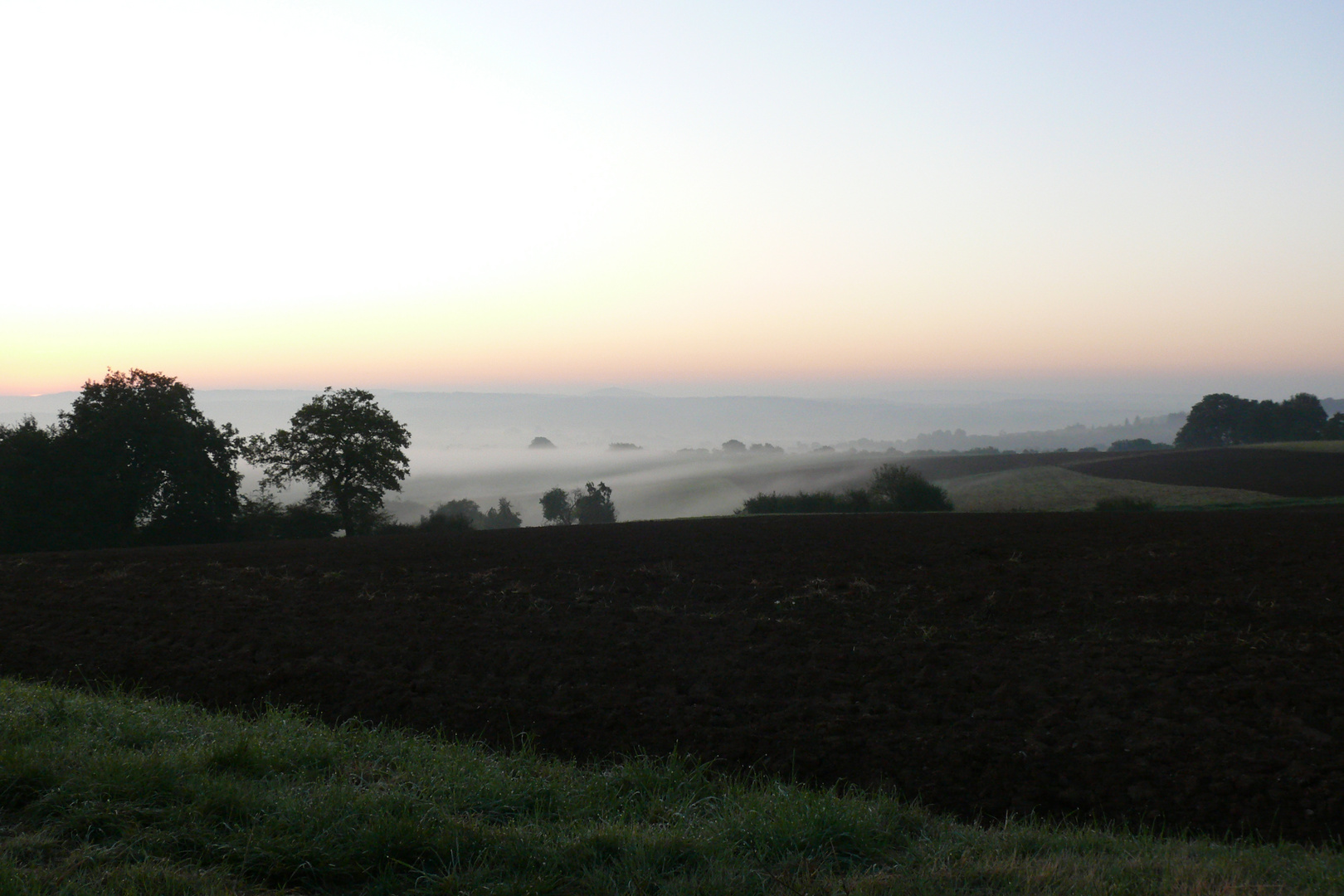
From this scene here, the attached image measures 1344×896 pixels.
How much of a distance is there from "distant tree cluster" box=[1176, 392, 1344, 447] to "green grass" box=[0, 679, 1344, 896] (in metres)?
91.7

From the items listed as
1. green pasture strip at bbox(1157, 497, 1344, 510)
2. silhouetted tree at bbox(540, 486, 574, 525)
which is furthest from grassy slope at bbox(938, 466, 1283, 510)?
silhouetted tree at bbox(540, 486, 574, 525)

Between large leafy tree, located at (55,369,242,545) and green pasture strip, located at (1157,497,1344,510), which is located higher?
large leafy tree, located at (55,369,242,545)

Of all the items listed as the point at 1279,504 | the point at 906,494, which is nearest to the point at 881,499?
the point at 906,494

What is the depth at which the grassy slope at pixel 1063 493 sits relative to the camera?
40188mm

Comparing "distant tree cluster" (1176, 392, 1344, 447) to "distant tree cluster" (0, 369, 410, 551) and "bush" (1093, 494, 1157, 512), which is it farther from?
"distant tree cluster" (0, 369, 410, 551)

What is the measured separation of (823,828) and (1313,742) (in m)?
5.89

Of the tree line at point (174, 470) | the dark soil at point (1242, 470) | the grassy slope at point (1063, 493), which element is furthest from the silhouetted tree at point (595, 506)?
the dark soil at point (1242, 470)

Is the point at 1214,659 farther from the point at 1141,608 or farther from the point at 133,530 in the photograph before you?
the point at 133,530

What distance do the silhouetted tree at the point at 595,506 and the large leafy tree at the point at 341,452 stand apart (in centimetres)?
3942

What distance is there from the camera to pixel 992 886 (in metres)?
4.02

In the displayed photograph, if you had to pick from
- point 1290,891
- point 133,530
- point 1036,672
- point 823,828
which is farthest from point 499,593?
point 133,530

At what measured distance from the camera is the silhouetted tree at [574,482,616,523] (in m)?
80.1

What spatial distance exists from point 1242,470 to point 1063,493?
10.6 m

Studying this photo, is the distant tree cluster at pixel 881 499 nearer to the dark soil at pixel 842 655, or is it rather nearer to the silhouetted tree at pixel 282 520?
the dark soil at pixel 842 655
